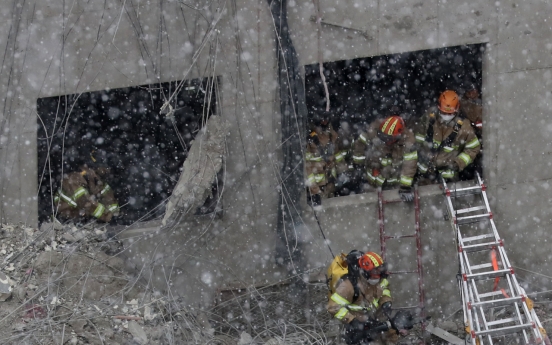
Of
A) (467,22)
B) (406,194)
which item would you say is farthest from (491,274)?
(467,22)

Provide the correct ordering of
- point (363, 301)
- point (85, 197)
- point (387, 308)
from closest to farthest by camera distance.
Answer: point (387, 308)
point (363, 301)
point (85, 197)

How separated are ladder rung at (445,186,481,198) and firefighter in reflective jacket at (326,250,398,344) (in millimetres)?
1630

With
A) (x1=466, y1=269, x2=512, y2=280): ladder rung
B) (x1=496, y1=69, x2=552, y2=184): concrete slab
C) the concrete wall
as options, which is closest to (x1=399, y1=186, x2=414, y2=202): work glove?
the concrete wall

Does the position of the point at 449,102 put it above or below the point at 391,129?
above

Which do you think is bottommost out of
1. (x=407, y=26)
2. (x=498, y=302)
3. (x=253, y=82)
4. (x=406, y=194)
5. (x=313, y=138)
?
(x=498, y=302)

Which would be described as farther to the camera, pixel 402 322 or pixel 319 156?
pixel 319 156

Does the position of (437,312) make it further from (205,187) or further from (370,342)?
(205,187)

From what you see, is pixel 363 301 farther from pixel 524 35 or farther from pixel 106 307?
pixel 524 35

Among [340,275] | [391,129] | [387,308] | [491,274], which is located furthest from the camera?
[391,129]

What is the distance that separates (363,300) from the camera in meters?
9.68

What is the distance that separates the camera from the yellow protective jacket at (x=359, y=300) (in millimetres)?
9320

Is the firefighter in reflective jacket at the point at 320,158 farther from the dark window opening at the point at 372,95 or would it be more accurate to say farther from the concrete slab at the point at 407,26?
the concrete slab at the point at 407,26

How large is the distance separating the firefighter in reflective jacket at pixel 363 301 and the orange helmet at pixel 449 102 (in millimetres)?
2317

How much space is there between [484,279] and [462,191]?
1110mm
